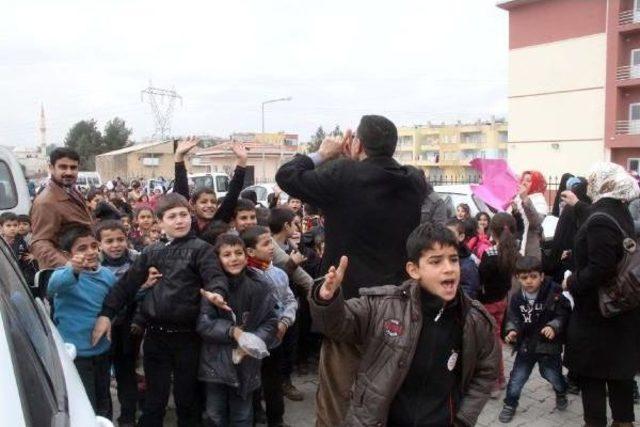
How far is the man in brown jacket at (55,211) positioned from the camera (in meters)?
3.81

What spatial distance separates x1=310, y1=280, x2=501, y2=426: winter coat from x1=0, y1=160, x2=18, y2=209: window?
5.26m

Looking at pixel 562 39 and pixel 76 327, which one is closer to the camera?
pixel 76 327

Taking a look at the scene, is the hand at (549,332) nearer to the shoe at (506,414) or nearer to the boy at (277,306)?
the shoe at (506,414)

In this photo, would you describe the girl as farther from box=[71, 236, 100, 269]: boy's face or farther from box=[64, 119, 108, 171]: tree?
box=[64, 119, 108, 171]: tree

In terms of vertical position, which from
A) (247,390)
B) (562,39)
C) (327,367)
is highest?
(562,39)

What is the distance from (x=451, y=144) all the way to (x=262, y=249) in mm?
87023

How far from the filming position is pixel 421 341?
2336mm

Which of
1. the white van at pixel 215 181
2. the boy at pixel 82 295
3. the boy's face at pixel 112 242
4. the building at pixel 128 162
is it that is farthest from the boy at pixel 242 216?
the building at pixel 128 162

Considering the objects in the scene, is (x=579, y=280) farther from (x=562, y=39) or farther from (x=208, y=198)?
(x=562, y=39)

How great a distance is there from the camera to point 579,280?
138 inches

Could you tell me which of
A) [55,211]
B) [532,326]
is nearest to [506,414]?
[532,326]

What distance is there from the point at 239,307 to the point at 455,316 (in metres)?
1.56

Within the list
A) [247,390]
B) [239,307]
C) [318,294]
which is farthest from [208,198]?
[318,294]

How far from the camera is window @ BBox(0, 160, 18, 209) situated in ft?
20.6
